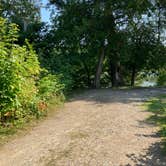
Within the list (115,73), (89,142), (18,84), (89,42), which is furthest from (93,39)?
(89,142)

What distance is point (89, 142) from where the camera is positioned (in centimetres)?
675

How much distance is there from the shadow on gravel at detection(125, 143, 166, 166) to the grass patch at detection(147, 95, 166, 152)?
0.92ft

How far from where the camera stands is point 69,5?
1784 cm

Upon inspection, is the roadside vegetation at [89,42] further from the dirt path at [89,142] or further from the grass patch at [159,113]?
the grass patch at [159,113]

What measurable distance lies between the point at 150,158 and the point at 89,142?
4.22ft

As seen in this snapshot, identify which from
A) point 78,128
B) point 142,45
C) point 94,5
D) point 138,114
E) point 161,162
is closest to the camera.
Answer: point 161,162

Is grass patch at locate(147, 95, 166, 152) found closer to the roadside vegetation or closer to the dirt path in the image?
the dirt path

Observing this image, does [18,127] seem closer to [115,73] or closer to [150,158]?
[150,158]

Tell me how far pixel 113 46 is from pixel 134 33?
1.83m

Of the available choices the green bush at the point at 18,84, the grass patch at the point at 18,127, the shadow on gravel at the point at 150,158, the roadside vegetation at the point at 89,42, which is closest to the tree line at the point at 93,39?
the roadside vegetation at the point at 89,42

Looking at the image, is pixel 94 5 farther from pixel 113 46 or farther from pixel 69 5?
pixel 113 46

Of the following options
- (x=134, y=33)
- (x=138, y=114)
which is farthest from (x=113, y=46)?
(x=138, y=114)

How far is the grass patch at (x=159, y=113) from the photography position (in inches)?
295

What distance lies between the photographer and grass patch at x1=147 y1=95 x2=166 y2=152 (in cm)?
750
